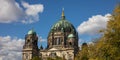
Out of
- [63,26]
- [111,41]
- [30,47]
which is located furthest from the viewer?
[63,26]

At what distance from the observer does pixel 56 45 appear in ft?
446

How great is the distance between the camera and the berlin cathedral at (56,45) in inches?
5212

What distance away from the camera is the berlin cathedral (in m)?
132

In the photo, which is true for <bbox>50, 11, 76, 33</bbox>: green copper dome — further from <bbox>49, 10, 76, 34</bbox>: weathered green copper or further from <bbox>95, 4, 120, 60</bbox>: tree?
<bbox>95, 4, 120, 60</bbox>: tree

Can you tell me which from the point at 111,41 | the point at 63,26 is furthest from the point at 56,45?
the point at 111,41

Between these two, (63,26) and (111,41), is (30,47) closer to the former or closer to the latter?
(63,26)

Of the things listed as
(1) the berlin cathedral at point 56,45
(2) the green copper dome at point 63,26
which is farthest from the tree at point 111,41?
(2) the green copper dome at point 63,26

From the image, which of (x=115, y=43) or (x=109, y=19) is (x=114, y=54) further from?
(x=109, y=19)

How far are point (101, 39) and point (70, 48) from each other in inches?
3669

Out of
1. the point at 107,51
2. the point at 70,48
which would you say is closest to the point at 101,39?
the point at 107,51

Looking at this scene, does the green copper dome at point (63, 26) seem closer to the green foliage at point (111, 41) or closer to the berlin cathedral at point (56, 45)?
the berlin cathedral at point (56, 45)

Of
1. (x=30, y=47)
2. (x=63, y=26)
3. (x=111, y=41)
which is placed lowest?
(x=111, y=41)

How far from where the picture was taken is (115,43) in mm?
36750

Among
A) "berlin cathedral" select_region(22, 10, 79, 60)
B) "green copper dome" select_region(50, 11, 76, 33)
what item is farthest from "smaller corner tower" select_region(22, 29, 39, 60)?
"green copper dome" select_region(50, 11, 76, 33)
